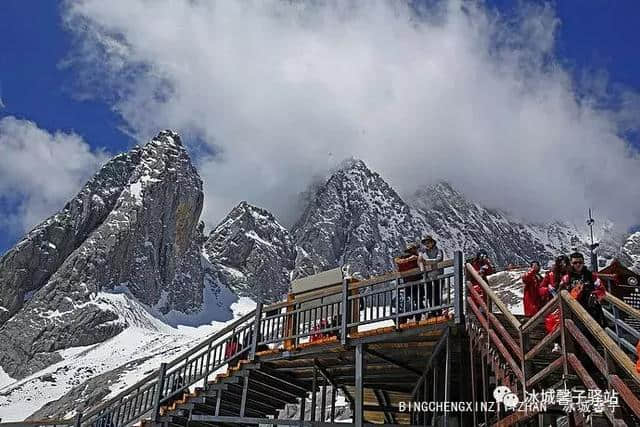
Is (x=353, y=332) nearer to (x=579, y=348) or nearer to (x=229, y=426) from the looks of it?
(x=229, y=426)

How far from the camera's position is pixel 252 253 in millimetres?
166875

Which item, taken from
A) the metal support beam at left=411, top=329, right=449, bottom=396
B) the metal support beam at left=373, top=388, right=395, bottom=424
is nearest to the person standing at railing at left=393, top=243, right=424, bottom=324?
the metal support beam at left=411, top=329, right=449, bottom=396

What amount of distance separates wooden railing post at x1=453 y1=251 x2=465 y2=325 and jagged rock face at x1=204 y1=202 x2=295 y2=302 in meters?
143

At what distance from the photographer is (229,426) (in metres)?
17.8

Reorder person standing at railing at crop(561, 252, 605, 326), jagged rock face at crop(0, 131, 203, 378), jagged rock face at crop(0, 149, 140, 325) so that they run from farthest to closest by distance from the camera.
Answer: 1. jagged rock face at crop(0, 149, 140, 325)
2. jagged rock face at crop(0, 131, 203, 378)
3. person standing at railing at crop(561, 252, 605, 326)

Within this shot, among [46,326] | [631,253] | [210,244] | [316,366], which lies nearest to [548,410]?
[316,366]

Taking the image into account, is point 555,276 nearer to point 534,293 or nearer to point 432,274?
point 534,293

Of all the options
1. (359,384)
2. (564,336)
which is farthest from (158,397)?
(564,336)

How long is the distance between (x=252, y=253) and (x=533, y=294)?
6202 inches

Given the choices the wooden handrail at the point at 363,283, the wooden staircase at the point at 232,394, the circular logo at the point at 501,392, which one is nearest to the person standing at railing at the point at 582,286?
the circular logo at the point at 501,392

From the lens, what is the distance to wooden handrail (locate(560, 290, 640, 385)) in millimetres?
5520

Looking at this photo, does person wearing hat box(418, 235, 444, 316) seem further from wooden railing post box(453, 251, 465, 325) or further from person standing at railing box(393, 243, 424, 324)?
wooden railing post box(453, 251, 465, 325)

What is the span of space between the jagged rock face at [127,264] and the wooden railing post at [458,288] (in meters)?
96.3

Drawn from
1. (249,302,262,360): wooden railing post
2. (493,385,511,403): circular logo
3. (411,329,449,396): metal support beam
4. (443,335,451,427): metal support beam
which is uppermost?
(249,302,262,360): wooden railing post
